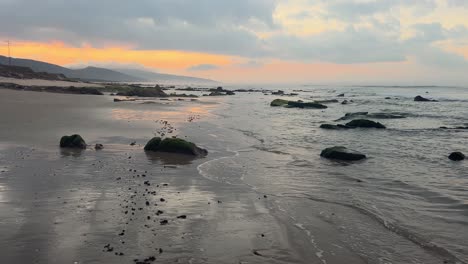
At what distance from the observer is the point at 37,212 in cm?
893

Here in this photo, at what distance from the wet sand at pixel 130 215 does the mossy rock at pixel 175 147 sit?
1.02m

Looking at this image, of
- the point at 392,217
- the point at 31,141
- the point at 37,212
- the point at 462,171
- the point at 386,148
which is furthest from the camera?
the point at 386,148

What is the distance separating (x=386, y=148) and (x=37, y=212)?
17.5 metres

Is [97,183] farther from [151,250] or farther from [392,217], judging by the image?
[392,217]

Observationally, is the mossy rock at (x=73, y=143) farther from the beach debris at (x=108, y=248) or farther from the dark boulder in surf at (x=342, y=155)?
the beach debris at (x=108, y=248)

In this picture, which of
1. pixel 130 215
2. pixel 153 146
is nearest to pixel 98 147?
pixel 153 146

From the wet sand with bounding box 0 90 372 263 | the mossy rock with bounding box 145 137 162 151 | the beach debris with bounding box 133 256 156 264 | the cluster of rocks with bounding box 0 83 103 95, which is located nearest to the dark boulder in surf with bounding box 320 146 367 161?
the wet sand with bounding box 0 90 372 263

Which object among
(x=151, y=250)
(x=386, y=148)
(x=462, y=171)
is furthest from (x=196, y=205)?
(x=386, y=148)

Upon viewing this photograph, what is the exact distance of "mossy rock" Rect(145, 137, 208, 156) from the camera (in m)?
Answer: 17.3

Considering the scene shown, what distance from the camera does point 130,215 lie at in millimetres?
9008

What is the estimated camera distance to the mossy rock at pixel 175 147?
682 inches

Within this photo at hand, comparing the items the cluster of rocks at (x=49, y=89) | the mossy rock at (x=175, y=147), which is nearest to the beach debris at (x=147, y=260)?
the mossy rock at (x=175, y=147)

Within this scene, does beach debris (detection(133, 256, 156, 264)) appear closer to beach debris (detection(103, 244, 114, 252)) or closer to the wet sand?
the wet sand

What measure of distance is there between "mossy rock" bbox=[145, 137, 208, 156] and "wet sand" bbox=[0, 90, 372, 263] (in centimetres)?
102
